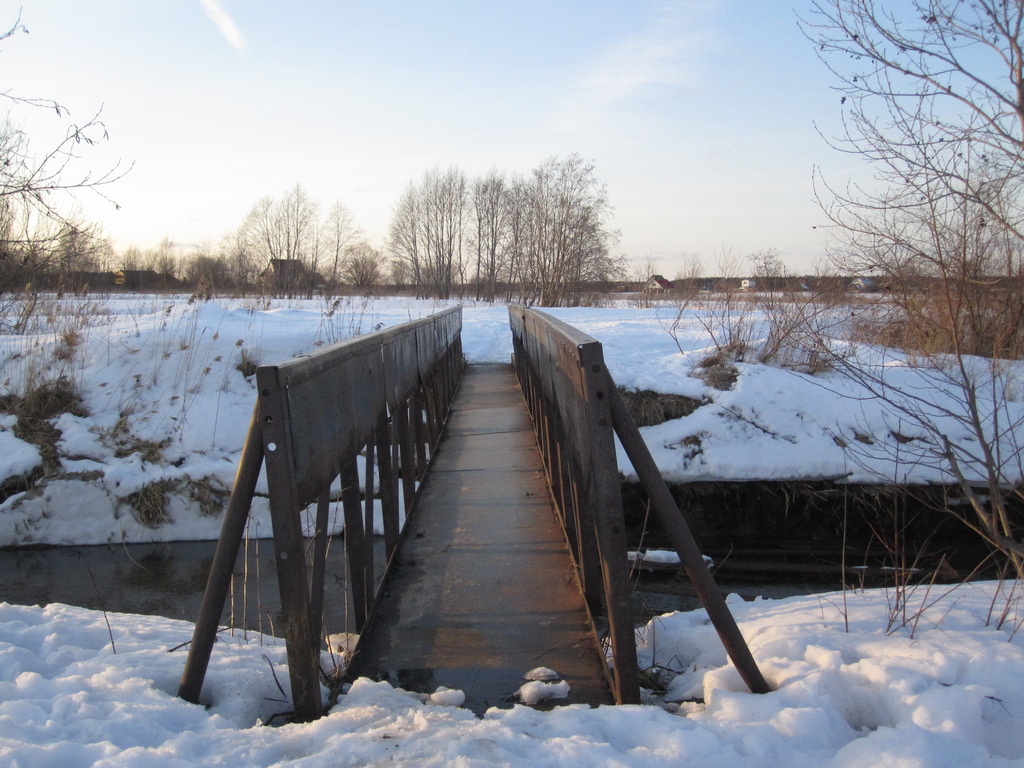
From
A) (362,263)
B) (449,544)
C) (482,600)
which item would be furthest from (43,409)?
(362,263)

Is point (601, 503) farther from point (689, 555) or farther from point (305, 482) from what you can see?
point (305, 482)

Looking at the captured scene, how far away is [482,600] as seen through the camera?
11.3 feet

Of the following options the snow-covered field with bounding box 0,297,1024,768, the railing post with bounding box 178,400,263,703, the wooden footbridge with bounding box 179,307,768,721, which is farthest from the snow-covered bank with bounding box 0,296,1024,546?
the railing post with bounding box 178,400,263,703

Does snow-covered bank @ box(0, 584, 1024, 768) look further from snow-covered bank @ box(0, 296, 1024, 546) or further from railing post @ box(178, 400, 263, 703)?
snow-covered bank @ box(0, 296, 1024, 546)

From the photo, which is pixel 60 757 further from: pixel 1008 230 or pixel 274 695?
pixel 1008 230

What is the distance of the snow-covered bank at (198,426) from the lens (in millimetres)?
7945

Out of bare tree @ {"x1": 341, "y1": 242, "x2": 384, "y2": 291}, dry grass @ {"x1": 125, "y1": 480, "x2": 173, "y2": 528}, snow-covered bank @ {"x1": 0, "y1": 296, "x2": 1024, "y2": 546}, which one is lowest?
Result: dry grass @ {"x1": 125, "y1": 480, "x2": 173, "y2": 528}

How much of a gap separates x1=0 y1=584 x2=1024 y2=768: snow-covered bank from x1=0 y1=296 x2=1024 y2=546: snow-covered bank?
5.02 m

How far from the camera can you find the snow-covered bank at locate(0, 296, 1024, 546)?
26.1ft

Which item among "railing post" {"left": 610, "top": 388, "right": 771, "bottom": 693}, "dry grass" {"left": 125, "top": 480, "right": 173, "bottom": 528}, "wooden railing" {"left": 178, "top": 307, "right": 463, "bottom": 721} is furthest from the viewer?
"dry grass" {"left": 125, "top": 480, "right": 173, "bottom": 528}

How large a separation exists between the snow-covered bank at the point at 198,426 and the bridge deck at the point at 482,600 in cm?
363

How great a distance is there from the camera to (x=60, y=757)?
1.87 meters

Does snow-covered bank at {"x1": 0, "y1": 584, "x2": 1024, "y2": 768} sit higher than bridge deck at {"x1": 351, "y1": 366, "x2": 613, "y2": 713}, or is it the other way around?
snow-covered bank at {"x1": 0, "y1": 584, "x2": 1024, "y2": 768}

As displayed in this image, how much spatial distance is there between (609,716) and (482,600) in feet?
4.31
